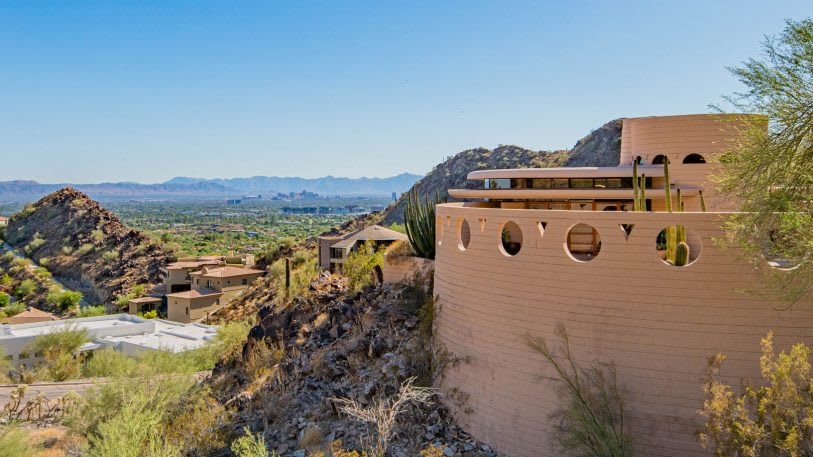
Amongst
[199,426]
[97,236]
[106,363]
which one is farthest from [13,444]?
[97,236]

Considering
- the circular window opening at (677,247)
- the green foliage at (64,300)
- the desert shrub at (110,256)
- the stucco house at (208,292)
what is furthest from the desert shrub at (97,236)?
the circular window opening at (677,247)

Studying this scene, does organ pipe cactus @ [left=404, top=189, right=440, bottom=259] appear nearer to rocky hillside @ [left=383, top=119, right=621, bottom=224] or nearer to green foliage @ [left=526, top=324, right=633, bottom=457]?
green foliage @ [left=526, top=324, right=633, bottom=457]

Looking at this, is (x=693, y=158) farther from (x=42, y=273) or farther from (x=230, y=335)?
(x=42, y=273)

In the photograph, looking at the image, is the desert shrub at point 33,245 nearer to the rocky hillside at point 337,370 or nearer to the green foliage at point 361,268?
the rocky hillside at point 337,370

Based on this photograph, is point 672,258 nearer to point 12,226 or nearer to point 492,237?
point 492,237

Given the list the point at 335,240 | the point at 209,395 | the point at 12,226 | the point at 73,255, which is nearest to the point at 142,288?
the point at 73,255

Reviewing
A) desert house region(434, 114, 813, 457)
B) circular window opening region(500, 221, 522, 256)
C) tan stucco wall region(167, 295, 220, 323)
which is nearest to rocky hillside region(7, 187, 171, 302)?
tan stucco wall region(167, 295, 220, 323)

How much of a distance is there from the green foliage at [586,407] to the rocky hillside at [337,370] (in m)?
2.12

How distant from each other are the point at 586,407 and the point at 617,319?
1.55m

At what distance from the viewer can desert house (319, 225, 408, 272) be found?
26.3 metres

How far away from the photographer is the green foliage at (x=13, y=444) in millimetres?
14234

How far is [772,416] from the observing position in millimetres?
8117

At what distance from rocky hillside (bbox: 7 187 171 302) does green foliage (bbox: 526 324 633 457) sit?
58217 millimetres

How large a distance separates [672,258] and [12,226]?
10510 cm
